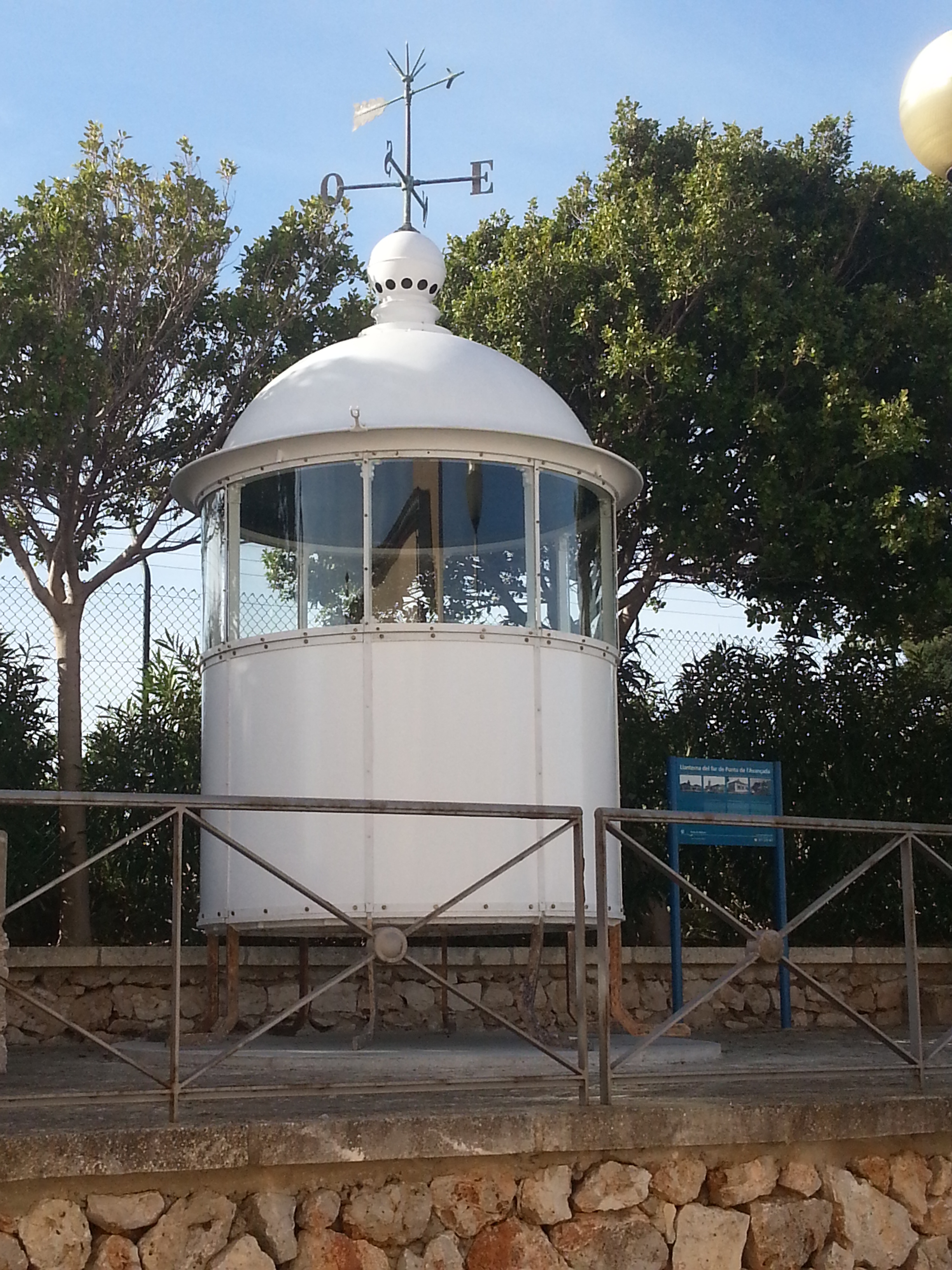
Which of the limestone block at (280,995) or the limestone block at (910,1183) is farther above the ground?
the limestone block at (280,995)

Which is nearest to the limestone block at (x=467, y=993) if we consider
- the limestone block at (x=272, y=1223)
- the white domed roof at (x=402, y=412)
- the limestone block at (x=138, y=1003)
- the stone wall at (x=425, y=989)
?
the stone wall at (x=425, y=989)

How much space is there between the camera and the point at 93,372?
1063cm

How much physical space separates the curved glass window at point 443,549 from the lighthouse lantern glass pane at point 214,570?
3.28 feet

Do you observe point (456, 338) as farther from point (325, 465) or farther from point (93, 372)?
point (93, 372)

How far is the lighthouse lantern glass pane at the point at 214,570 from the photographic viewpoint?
8.46 m

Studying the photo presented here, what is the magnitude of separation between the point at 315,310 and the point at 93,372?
256 cm

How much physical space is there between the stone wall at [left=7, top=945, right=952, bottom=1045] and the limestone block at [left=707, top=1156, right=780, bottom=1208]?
9.34 ft

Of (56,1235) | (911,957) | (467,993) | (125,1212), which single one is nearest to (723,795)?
(467,993)

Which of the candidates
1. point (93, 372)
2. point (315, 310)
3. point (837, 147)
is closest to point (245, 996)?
point (93, 372)

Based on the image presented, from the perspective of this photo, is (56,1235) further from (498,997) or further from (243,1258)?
(498,997)

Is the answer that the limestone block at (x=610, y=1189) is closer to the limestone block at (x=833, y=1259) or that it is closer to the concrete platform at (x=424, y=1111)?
the concrete platform at (x=424, y=1111)

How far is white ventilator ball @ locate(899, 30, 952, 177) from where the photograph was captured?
5.37 meters

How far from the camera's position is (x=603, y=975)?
18.6 feet

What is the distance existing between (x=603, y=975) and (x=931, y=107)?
10.4 ft
